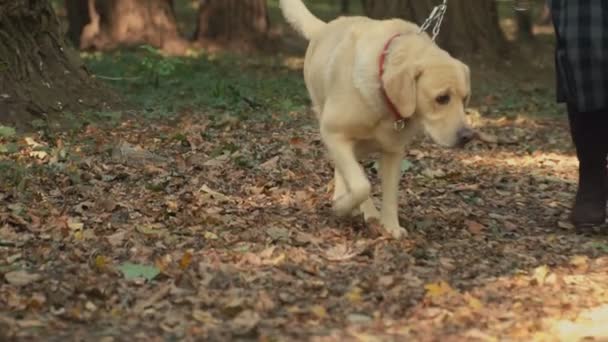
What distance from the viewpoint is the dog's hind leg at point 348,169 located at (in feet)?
17.3

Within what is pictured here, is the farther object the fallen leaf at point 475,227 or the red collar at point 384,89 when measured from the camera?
the fallen leaf at point 475,227

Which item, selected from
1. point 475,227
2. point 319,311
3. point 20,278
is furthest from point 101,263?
point 475,227

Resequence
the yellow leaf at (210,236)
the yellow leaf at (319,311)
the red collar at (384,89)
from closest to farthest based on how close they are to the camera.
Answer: the yellow leaf at (319,311) < the red collar at (384,89) < the yellow leaf at (210,236)

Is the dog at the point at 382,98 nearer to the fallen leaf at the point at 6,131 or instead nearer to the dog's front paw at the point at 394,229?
the dog's front paw at the point at 394,229

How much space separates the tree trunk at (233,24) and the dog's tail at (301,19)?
9.29 metres

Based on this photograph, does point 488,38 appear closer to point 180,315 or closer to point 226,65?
point 226,65

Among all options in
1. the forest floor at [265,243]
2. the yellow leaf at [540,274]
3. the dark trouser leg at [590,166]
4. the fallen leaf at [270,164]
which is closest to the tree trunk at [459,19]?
the forest floor at [265,243]

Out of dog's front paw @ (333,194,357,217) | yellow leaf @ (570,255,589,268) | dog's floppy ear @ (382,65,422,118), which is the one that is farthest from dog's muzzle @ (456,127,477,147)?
yellow leaf @ (570,255,589,268)

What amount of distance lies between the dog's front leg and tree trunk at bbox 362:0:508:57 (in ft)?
26.6

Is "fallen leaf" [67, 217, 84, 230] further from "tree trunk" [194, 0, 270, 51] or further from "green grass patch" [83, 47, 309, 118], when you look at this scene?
"tree trunk" [194, 0, 270, 51]

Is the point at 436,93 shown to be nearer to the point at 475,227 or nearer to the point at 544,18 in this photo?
the point at 475,227

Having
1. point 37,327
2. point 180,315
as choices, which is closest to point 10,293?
point 37,327

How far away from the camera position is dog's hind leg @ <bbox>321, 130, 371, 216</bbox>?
17.3ft

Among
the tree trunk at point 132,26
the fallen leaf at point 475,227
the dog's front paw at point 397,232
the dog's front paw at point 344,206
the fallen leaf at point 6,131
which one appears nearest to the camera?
the dog's front paw at point 344,206
